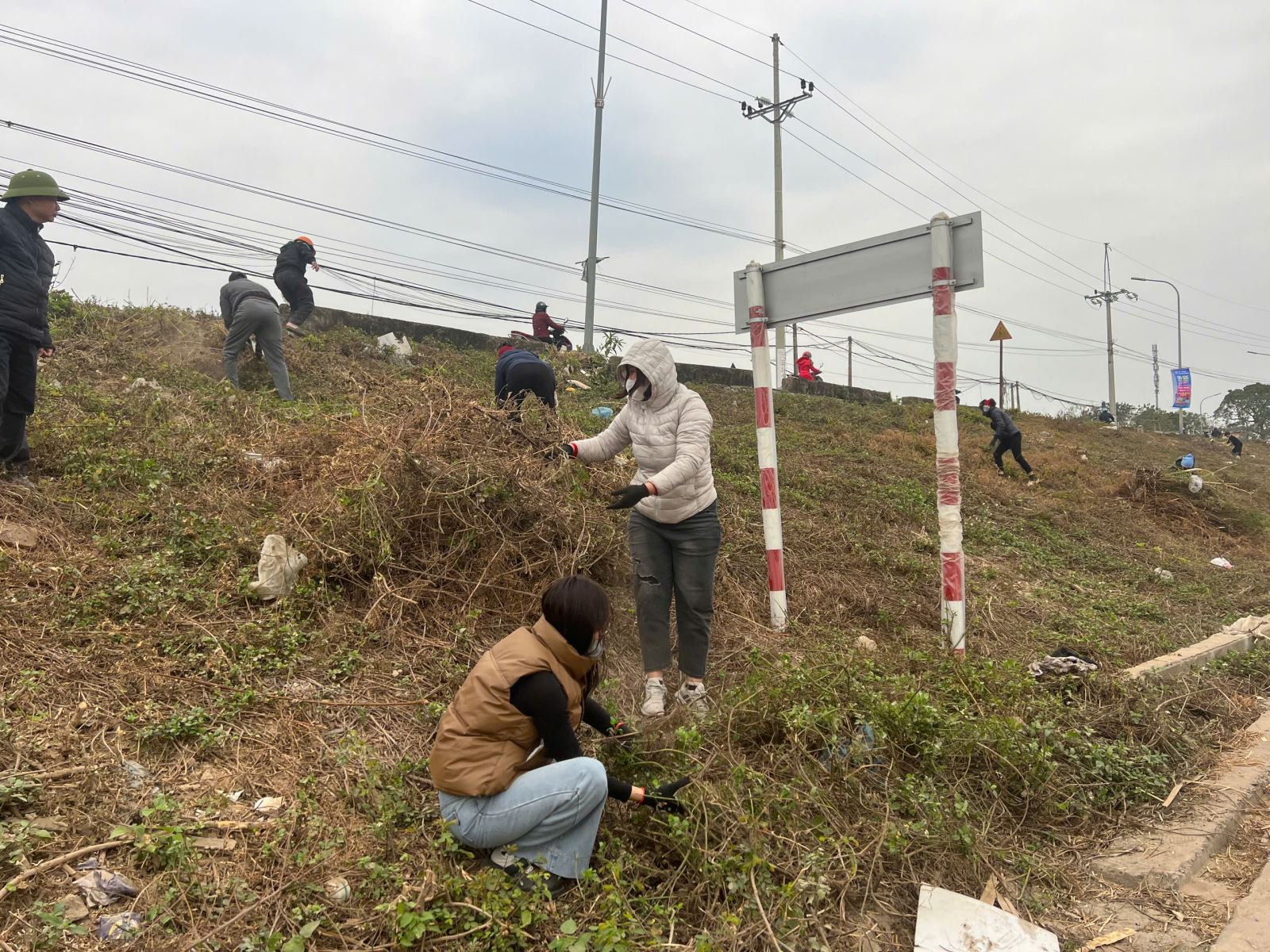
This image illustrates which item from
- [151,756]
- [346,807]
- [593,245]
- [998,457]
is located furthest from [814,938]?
[593,245]

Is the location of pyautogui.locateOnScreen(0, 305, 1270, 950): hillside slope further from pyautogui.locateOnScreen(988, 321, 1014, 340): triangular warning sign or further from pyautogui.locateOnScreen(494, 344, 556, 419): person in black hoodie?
pyautogui.locateOnScreen(988, 321, 1014, 340): triangular warning sign

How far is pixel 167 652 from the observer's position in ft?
11.4

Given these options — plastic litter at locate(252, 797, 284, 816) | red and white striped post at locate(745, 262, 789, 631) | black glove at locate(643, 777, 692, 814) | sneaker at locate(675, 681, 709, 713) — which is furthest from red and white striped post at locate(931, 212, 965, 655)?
plastic litter at locate(252, 797, 284, 816)

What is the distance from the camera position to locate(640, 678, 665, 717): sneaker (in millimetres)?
3688

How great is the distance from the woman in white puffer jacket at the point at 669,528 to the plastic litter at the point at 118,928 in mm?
2140

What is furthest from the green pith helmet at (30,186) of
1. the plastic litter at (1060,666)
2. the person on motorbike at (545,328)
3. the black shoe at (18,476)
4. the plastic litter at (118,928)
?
the person on motorbike at (545,328)

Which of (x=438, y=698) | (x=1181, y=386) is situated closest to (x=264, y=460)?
(x=438, y=698)

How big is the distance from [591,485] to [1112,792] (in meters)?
3.32

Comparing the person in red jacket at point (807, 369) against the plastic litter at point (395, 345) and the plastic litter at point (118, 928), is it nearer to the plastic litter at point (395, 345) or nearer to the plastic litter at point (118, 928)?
the plastic litter at point (395, 345)

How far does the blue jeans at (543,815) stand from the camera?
7.93 feet

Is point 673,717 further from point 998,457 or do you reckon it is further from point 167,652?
point 998,457

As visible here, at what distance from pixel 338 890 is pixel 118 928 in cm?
54

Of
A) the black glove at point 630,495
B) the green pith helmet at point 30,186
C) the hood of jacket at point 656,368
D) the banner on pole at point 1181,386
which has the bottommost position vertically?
the black glove at point 630,495

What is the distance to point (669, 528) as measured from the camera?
3.91 metres
